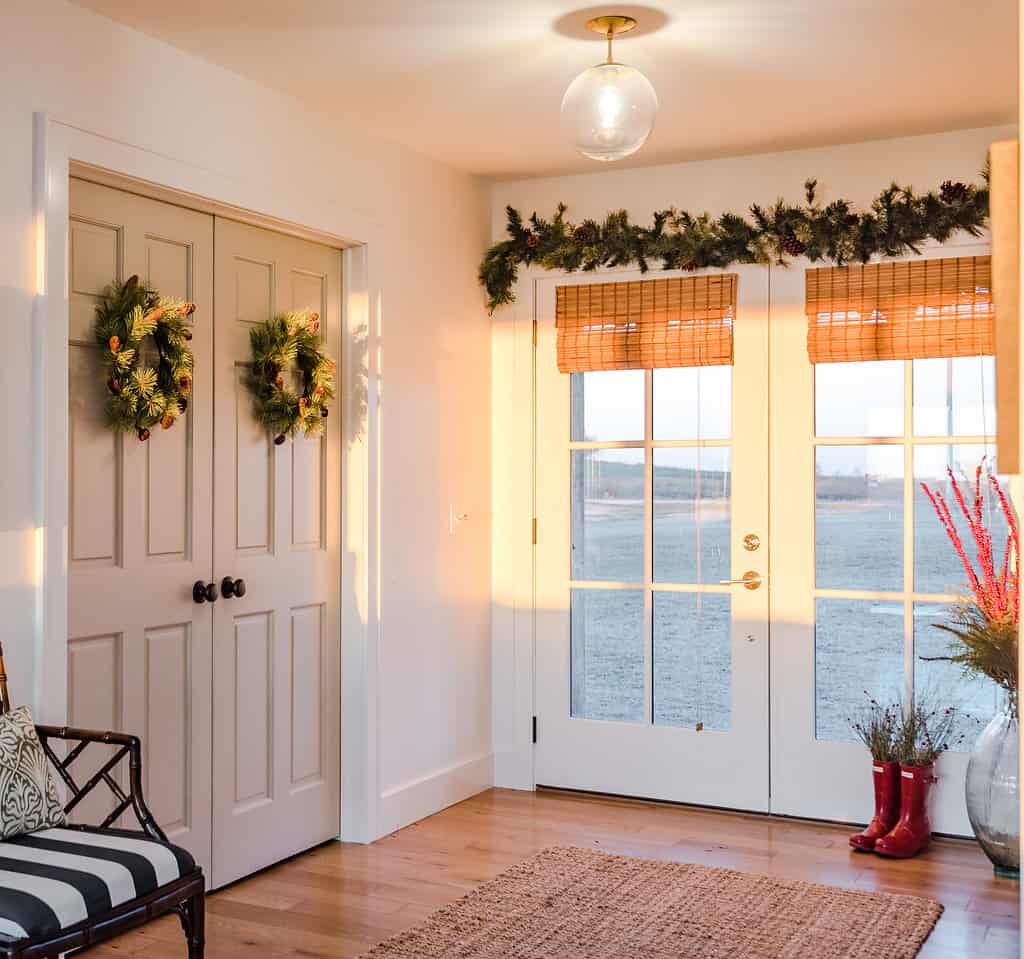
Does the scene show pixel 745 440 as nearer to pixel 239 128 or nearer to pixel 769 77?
pixel 769 77

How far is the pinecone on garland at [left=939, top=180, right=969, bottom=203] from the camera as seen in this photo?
4.36 metres

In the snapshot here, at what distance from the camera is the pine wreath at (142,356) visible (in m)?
3.31

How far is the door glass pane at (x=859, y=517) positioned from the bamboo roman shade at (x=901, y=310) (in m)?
0.37

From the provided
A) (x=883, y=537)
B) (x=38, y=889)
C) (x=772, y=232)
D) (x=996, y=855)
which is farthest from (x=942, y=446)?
(x=38, y=889)

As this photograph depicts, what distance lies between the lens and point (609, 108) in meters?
3.10

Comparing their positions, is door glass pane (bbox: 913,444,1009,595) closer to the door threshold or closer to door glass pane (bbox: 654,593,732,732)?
door glass pane (bbox: 654,593,732,732)

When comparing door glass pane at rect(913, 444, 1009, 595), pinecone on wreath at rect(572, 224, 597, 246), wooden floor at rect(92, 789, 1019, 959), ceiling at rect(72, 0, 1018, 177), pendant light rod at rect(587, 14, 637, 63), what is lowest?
wooden floor at rect(92, 789, 1019, 959)

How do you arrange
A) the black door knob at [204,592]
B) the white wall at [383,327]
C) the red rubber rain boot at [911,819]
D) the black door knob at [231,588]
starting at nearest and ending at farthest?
1. the white wall at [383,327]
2. the black door knob at [204,592]
3. the black door knob at [231,588]
4. the red rubber rain boot at [911,819]

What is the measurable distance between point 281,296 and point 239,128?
57 cm

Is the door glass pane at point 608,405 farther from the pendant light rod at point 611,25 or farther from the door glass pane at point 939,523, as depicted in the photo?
the pendant light rod at point 611,25

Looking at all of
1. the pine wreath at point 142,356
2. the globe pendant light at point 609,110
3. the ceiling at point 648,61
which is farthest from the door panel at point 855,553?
the pine wreath at point 142,356

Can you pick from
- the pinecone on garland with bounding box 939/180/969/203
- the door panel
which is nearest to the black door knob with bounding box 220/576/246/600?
the door panel

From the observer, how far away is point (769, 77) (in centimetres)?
378

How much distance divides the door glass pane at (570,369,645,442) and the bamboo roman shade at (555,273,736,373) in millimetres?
65
